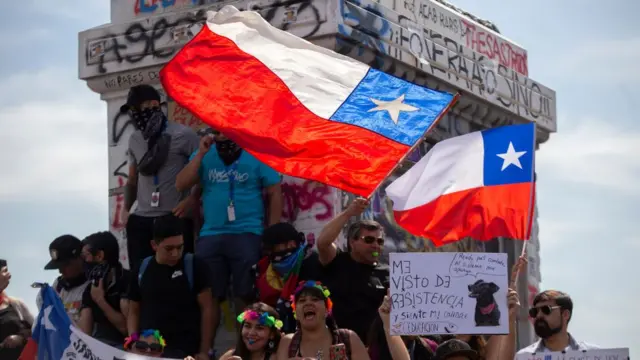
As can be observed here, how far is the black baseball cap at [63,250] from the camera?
52.8 feet

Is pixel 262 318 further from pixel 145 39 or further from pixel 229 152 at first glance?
pixel 145 39

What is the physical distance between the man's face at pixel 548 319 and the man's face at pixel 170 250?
3.35m

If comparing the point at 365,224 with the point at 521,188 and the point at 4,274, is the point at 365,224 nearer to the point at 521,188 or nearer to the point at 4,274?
the point at 521,188

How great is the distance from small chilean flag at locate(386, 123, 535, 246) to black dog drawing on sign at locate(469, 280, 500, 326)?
132 cm

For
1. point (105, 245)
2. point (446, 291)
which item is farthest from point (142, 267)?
point (446, 291)

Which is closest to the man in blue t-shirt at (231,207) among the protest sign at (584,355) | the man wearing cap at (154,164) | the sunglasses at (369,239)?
the man wearing cap at (154,164)

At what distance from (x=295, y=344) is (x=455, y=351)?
1.76 meters

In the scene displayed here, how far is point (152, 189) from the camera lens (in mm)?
16422

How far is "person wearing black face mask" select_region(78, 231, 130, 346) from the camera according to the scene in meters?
15.7

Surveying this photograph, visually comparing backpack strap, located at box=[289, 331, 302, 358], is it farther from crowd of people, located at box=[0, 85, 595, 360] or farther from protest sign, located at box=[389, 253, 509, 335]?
protest sign, located at box=[389, 253, 509, 335]

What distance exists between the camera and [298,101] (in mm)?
14836

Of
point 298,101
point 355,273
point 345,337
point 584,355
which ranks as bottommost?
point 584,355

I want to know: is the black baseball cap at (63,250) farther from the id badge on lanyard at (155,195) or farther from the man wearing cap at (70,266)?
the id badge on lanyard at (155,195)

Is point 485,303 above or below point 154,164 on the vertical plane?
below
